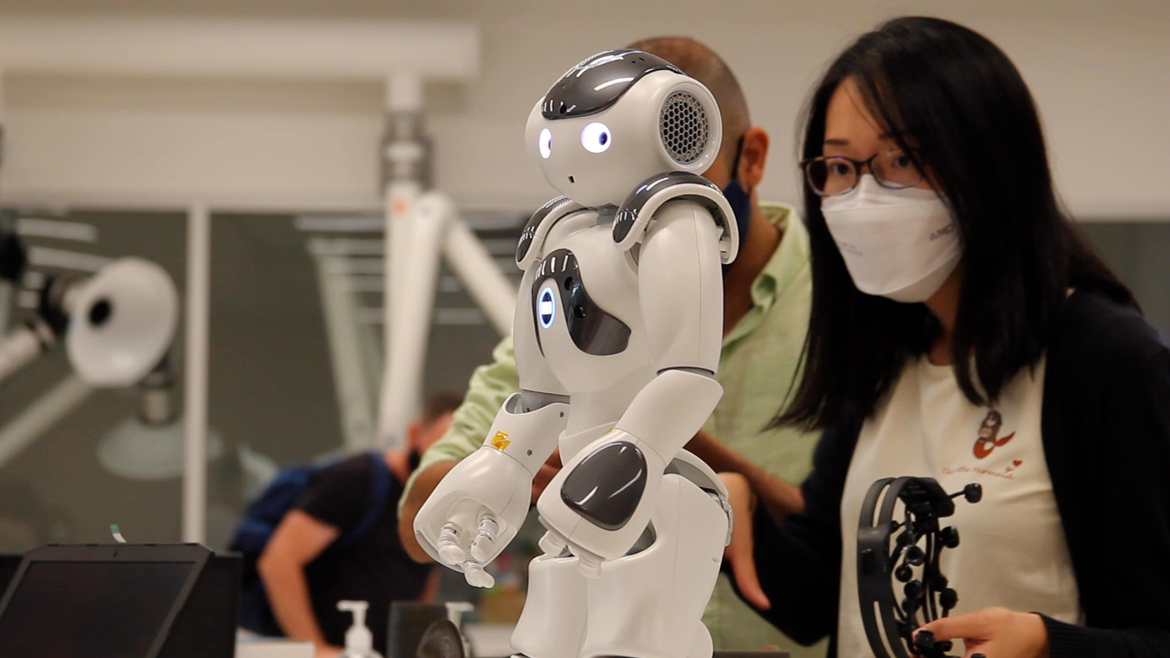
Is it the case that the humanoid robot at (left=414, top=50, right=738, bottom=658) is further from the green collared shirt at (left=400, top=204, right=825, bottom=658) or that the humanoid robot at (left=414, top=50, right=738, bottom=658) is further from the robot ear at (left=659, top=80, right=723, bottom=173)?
the green collared shirt at (left=400, top=204, right=825, bottom=658)

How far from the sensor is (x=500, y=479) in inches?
40.1

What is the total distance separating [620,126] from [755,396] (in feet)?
2.15

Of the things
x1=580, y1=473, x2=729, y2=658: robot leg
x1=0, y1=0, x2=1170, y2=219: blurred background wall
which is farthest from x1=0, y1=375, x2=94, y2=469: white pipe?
x1=580, y1=473, x2=729, y2=658: robot leg

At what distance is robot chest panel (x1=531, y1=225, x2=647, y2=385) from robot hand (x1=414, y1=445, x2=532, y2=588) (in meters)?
0.12

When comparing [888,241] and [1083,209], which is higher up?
[1083,209]

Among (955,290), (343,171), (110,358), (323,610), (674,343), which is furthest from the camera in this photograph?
(343,171)

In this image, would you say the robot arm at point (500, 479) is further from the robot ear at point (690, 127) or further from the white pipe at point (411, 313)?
the white pipe at point (411, 313)

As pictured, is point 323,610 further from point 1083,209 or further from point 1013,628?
point 1083,209

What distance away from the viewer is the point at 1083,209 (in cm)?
372

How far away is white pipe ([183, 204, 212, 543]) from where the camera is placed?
11.8ft

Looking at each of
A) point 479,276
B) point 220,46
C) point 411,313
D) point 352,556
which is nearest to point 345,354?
point 411,313

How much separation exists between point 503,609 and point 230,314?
1278 mm

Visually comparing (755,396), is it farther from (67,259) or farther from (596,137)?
(67,259)

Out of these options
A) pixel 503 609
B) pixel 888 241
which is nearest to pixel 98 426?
pixel 503 609
